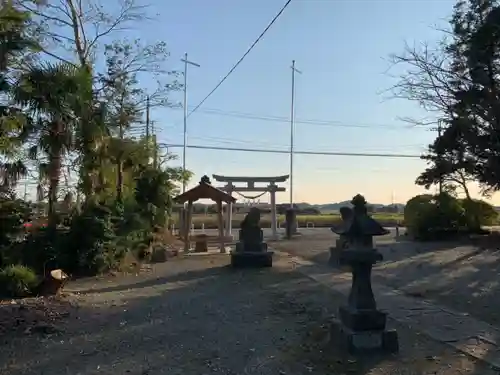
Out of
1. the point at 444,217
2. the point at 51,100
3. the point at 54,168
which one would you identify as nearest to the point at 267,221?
the point at 444,217

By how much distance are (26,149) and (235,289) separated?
5.34m

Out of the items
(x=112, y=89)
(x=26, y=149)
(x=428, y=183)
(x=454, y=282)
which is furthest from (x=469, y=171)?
(x=26, y=149)

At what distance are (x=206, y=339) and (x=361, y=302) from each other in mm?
1818

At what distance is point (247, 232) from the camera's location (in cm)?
1266

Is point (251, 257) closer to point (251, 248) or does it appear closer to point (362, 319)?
point (251, 248)

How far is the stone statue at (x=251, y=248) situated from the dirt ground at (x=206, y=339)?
2756mm

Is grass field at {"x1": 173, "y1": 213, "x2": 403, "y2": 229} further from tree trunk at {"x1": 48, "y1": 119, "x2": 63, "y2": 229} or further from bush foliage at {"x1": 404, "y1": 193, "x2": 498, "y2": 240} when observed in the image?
tree trunk at {"x1": 48, "y1": 119, "x2": 63, "y2": 229}

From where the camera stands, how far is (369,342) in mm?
5180

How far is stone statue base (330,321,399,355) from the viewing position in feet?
16.9

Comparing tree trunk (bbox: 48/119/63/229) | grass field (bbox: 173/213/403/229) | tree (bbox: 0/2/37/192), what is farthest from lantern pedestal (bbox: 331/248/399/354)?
grass field (bbox: 173/213/403/229)

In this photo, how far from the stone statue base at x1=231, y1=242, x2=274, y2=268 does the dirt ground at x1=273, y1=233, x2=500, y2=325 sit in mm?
2098

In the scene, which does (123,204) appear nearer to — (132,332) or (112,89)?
(112,89)

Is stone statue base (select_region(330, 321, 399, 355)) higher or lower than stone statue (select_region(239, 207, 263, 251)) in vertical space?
lower

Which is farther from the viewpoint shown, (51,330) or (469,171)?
(469,171)
